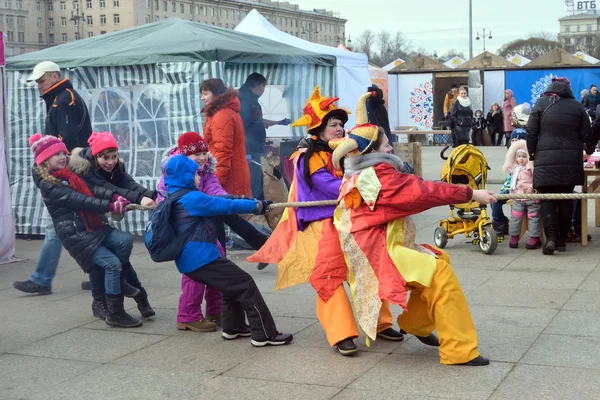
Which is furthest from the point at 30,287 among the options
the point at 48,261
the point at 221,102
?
the point at 221,102

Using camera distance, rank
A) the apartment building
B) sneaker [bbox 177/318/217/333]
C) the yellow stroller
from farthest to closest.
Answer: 1. the apartment building
2. the yellow stroller
3. sneaker [bbox 177/318/217/333]

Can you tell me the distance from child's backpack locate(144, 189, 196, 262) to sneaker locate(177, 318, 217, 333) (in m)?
0.67

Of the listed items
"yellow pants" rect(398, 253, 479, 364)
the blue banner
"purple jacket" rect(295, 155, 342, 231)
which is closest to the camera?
"yellow pants" rect(398, 253, 479, 364)

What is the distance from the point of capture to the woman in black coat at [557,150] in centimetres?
908

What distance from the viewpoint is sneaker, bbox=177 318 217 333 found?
21.4 ft

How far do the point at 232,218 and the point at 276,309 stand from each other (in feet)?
3.21

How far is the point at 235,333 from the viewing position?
6320 mm

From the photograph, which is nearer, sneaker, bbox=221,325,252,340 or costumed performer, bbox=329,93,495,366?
costumed performer, bbox=329,93,495,366

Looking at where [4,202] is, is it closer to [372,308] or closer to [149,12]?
[372,308]

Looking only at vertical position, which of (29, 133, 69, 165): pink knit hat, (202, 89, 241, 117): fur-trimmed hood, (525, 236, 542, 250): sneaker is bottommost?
(525, 236, 542, 250): sneaker

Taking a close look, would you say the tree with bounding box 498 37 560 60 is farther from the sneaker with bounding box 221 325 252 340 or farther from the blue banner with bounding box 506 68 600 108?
the sneaker with bounding box 221 325 252 340

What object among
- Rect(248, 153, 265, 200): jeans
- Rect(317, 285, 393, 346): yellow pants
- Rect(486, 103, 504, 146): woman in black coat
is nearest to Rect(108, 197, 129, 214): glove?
Rect(317, 285, 393, 346): yellow pants

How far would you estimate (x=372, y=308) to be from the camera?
5.41 metres

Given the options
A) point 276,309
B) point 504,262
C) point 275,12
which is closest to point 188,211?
point 276,309
